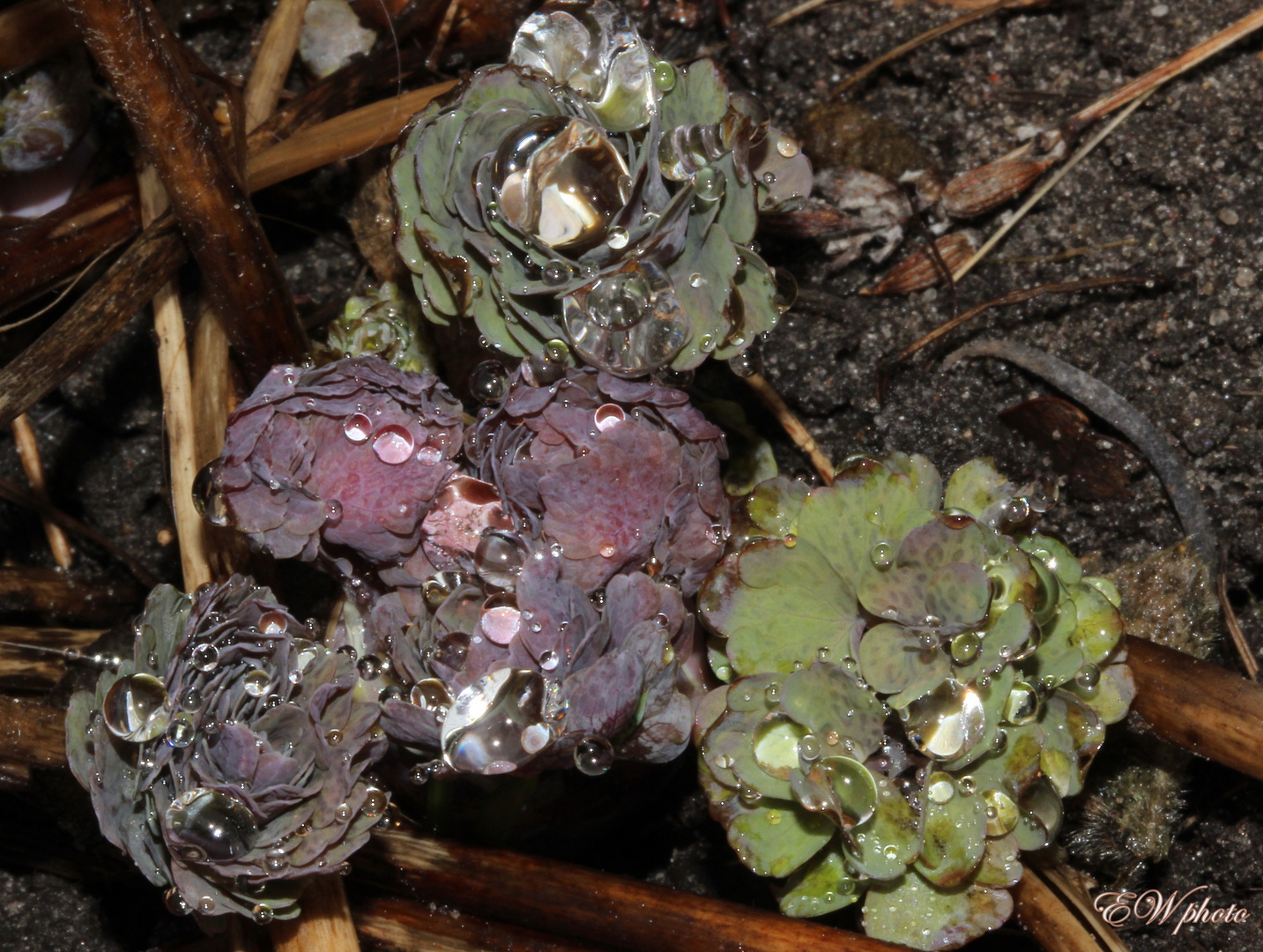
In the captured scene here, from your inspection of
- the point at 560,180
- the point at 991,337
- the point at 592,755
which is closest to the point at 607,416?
the point at 560,180

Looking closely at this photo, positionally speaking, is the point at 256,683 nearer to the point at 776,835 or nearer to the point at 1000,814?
the point at 776,835

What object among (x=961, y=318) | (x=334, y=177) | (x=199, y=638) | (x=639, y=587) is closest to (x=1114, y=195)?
(x=961, y=318)

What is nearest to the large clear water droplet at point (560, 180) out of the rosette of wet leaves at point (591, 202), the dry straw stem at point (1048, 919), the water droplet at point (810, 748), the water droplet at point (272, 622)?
the rosette of wet leaves at point (591, 202)

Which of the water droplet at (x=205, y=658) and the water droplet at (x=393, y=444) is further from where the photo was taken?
the water droplet at (x=393, y=444)

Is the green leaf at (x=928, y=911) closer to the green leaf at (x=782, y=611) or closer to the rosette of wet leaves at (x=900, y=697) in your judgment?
the rosette of wet leaves at (x=900, y=697)

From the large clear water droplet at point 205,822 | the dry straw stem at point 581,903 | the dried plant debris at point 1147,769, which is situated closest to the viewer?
the large clear water droplet at point 205,822

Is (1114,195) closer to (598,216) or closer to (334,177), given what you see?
(598,216)
